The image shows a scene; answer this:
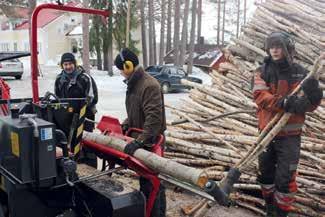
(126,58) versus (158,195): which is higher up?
(126,58)

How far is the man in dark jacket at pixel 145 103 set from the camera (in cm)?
426

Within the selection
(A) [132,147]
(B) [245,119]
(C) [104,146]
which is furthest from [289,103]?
(B) [245,119]

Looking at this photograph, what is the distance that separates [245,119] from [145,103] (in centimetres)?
258

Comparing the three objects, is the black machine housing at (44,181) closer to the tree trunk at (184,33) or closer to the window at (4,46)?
the tree trunk at (184,33)

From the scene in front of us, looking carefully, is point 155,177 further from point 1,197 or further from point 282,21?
point 282,21

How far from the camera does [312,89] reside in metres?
3.96

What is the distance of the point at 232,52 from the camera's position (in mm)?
8625

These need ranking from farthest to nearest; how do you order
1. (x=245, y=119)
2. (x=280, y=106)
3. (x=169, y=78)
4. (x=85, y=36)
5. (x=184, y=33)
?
(x=184, y=33) → (x=85, y=36) → (x=169, y=78) → (x=245, y=119) → (x=280, y=106)

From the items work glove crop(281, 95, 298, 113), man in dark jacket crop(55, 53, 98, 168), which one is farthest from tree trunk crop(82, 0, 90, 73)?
work glove crop(281, 95, 298, 113)

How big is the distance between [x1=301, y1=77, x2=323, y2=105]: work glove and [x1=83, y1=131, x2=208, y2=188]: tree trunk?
1.44 m

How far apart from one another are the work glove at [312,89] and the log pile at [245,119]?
1333 mm

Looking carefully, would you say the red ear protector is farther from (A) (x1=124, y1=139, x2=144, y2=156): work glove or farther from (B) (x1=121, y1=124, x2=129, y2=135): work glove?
(A) (x1=124, y1=139, x2=144, y2=156): work glove

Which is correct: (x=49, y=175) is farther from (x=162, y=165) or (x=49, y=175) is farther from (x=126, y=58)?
(x=126, y=58)

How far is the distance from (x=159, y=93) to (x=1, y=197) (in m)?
1.81
